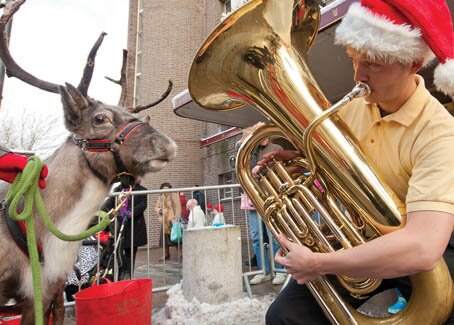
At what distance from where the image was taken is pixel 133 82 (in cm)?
1510

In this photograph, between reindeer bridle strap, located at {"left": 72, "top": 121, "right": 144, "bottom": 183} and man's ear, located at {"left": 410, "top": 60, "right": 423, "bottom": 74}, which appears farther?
reindeer bridle strap, located at {"left": 72, "top": 121, "right": 144, "bottom": 183}

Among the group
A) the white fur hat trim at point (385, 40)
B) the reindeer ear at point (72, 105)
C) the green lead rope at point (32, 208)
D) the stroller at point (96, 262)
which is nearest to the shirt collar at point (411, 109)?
the white fur hat trim at point (385, 40)

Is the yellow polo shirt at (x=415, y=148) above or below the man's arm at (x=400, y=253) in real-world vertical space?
above

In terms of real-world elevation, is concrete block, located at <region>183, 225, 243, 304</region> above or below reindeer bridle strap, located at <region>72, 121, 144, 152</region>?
below

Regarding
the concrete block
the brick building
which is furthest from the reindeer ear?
the brick building

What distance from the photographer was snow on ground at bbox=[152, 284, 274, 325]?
11.1 feet

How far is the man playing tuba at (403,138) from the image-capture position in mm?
1171

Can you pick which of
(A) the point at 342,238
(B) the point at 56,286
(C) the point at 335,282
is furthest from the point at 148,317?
(A) the point at 342,238

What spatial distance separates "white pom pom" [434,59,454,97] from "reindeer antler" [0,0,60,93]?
7.46 ft

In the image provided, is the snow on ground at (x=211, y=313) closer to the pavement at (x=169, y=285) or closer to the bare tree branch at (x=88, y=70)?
the pavement at (x=169, y=285)

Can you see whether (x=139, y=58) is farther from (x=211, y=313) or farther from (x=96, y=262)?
(x=211, y=313)

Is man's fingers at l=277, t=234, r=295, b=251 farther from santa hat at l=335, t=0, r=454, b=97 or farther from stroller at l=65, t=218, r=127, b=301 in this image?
stroller at l=65, t=218, r=127, b=301

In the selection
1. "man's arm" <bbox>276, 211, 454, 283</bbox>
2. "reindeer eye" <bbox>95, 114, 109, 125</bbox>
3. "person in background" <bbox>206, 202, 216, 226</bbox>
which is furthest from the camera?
"person in background" <bbox>206, 202, 216, 226</bbox>

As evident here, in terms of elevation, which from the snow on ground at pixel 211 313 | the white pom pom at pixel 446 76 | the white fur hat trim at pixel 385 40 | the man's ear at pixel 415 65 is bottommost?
the snow on ground at pixel 211 313
